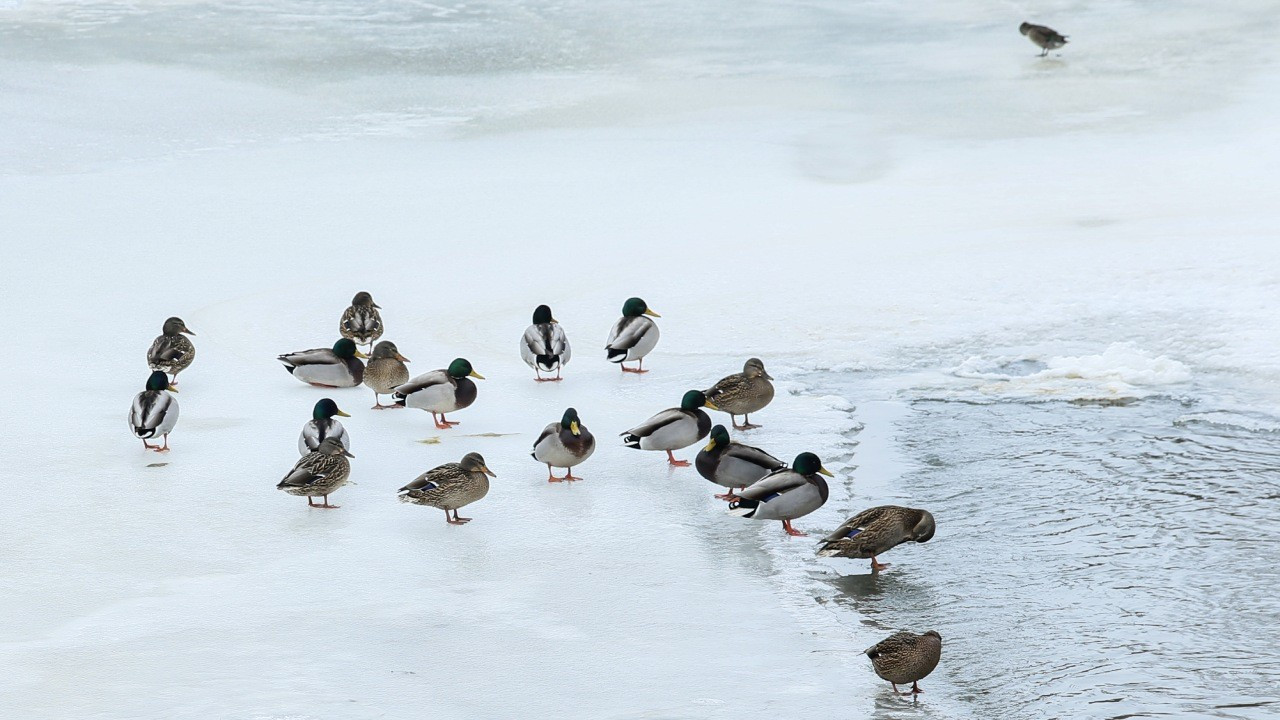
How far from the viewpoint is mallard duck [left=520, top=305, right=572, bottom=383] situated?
827cm

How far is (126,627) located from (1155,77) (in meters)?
13.6

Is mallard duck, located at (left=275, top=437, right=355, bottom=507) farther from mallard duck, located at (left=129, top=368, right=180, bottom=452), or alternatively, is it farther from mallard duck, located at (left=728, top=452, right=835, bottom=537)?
mallard duck, located at (left=728, top=452, right=835, bottom=537)

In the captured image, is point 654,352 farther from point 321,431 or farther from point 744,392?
point 321,431

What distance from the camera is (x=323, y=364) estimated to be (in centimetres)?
831

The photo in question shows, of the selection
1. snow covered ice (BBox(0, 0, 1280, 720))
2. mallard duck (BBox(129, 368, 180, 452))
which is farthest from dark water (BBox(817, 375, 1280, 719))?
mallard duck (BBox(129, 368, 180, 452))

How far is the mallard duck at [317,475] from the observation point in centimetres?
637

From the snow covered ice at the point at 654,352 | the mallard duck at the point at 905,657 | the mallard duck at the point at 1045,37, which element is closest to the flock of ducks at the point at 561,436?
the mallard duck at the point at 905,657

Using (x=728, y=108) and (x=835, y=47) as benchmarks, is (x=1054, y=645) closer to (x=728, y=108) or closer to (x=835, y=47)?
(x=728, y=108)

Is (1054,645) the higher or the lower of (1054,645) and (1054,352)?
the lower

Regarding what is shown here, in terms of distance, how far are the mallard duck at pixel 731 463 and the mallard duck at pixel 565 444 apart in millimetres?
570

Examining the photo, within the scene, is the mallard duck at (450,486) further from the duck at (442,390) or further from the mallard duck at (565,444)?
the duck at (442,390)

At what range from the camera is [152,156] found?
1367 cm

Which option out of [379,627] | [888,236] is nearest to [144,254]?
[888,236]

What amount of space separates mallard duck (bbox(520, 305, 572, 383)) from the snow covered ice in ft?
0.59
